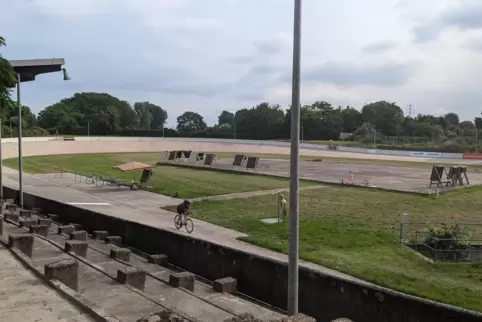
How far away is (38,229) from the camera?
14.9 m

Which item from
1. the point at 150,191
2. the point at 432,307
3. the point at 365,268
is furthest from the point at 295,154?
the point at 150,191

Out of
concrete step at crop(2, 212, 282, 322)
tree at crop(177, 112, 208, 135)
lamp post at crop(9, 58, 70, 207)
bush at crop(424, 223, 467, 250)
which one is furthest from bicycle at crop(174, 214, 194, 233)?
tree at crop(177, 112, 208, 135)

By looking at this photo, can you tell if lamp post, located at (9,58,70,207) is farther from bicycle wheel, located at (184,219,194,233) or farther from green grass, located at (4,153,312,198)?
green grass, located at (4,153,312,198)

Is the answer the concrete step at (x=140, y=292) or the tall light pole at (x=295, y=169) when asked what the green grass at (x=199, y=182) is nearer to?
the concrete step at (x=140, y=292)

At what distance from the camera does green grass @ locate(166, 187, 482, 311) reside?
40.4 feet

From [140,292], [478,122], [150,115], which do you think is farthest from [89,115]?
[140,292]

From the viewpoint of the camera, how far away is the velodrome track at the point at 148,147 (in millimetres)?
69062

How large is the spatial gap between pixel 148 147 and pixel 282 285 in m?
76.3

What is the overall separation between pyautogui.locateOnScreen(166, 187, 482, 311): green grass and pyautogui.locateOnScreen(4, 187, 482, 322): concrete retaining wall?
3.33 meters

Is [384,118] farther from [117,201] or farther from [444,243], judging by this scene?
[444,243]

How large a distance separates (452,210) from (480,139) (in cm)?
8206

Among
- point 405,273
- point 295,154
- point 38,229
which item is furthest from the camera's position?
point 38,229

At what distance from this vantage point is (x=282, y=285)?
32.8ft

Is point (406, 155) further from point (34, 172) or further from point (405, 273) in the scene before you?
point (405, 273)
